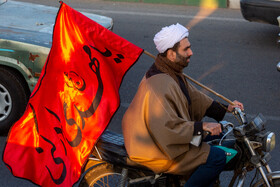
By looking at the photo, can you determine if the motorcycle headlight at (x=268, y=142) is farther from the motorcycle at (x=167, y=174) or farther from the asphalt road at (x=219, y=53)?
the asphalt road at (x=219, y=53)

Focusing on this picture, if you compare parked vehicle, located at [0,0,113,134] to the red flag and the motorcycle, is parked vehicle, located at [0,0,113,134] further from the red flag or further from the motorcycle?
the motorcycle

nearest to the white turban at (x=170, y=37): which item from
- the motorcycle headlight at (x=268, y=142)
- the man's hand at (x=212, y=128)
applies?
the man's hand at (x=212, y=128)

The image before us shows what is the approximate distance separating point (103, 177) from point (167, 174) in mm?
502

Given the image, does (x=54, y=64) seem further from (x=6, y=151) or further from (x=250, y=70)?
(x=250, y=70)

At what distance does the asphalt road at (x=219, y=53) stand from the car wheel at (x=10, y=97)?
0.92ft

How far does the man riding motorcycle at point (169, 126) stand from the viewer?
3.83 metres

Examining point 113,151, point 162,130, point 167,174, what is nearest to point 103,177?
point 113,151

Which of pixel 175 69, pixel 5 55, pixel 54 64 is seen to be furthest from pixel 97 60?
pixel 5 55

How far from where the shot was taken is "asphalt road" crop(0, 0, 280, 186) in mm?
7480

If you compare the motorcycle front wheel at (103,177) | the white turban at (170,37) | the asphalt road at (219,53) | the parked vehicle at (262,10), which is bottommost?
the asphalt road at (219,53)

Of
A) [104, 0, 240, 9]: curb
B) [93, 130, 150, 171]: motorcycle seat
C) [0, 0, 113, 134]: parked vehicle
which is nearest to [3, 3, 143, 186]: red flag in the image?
[93, 130, 150, 171]: motorcycle seat

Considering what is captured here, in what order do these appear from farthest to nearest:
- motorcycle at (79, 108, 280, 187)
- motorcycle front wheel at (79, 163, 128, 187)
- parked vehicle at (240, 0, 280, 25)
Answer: parked vehicle at (240, 0, 280, 25) < motorcycle front wheel at (79, 163, 128, 187) < motorcycle at (79, 108, 280, 187)

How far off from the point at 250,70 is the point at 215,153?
5.33 m

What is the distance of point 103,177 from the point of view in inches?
168
